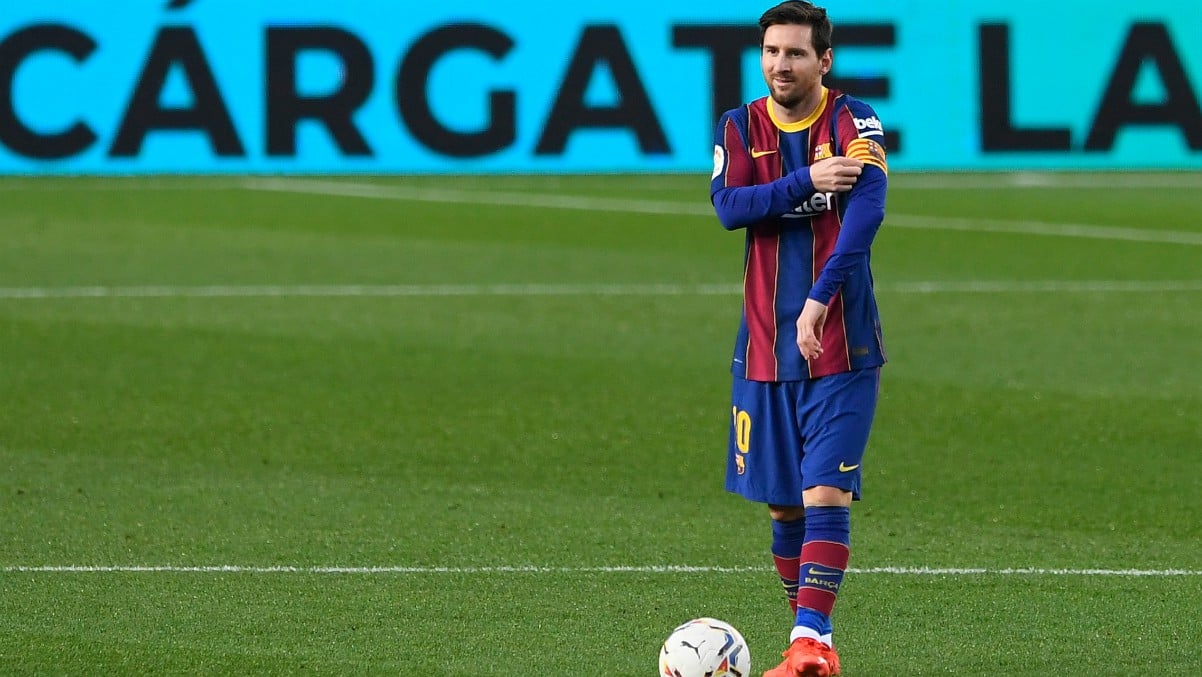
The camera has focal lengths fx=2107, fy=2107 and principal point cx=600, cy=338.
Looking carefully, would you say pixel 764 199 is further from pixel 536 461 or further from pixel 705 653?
pixel 536 461

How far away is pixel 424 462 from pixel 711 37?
1328cm

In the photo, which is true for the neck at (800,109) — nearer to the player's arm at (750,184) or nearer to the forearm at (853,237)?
the player's arm at (750,184)

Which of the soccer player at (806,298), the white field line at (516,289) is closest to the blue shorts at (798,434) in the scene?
the soccer player at (806,298)

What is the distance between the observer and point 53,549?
6570mm

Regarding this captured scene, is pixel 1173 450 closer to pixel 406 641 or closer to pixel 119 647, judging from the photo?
pixel 406 641

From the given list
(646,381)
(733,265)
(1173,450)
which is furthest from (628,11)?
(1173,450)

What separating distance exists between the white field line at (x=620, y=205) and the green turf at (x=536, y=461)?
904 mm

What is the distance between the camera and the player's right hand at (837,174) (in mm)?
4816

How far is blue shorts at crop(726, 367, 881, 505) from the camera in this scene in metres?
4.93

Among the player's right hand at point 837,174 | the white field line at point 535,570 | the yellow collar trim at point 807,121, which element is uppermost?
the yellow collar trim at point 807,121

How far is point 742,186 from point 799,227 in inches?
6.6

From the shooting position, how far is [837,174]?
15.8 feet

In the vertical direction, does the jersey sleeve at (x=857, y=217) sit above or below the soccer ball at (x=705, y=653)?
above

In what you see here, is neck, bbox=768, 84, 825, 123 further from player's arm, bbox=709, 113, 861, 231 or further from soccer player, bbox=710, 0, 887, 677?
player's arm, bbox=709, 113, 861, 231
